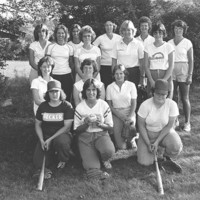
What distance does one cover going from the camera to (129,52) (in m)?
6.03

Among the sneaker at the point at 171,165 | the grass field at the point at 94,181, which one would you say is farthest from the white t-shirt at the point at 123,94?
the sneaker at the point at 171,165

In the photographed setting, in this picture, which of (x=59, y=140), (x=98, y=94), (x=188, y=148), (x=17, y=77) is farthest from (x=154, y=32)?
(x=17, y=77)

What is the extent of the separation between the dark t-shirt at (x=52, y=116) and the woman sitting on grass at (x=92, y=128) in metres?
0.17

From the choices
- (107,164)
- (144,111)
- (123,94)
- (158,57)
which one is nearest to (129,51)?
(158,57)

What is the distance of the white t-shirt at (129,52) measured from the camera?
6.03 m

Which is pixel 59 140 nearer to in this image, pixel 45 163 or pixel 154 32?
pixel 45 163

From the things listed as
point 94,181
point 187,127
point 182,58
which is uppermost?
point 182,58

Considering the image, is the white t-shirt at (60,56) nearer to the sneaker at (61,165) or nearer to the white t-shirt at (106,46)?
the white t-shirt at (106,46)

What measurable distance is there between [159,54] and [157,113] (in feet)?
4.74

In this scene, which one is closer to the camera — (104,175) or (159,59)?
(104,175)

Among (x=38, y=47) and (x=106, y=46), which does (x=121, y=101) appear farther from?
(x=38, y=47)

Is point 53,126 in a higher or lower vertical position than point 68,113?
lower

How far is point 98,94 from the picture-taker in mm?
4957

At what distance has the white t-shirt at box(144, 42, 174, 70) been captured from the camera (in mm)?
5848
